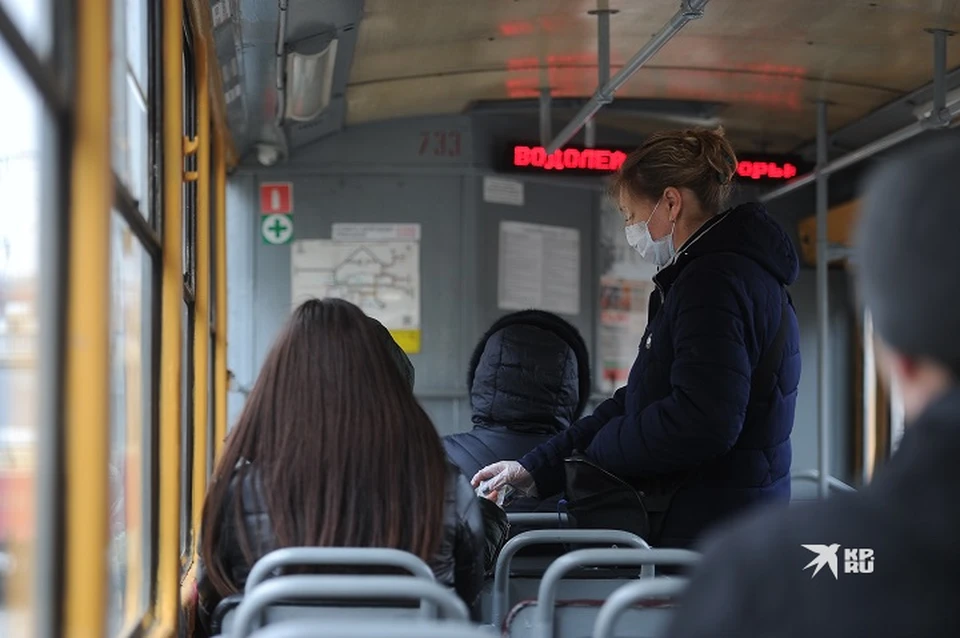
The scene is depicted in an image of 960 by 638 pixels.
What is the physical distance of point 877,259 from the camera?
4.12 feet

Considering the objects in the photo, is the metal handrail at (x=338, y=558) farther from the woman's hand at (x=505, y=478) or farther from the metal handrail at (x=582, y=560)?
the woman's hand at (x=505, y=478)

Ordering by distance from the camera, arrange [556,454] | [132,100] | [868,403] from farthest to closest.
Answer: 1. [868,403]
2. [556,454]
3. [132,100]

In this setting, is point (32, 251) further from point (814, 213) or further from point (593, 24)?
point (814, 213)

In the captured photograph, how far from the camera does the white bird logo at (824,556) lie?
1.25m

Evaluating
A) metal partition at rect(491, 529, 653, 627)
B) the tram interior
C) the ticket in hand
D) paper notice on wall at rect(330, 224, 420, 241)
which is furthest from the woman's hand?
paper notice on wall at rect(330, 224, 420, 241)

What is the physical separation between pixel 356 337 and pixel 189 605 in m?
1.72

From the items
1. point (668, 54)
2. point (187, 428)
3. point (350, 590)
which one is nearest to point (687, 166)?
point (350, 590)

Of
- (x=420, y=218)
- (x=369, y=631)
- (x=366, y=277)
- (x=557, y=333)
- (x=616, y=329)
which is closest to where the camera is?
(x=369, y=631)

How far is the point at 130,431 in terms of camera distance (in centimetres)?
→ 329

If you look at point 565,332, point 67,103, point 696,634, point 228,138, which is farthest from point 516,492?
point 228,138

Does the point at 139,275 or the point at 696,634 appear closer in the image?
the point at 696,634

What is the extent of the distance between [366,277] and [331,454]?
5904mm

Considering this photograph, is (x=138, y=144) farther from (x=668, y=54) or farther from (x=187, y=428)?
(x=668, y=54)

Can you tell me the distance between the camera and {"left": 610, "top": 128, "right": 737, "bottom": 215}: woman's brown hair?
3.55m
